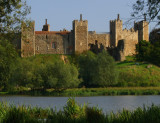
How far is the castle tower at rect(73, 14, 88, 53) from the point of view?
61344mm

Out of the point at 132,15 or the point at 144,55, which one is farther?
the point at 144,55

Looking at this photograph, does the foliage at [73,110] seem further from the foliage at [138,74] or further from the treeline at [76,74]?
the foliage at [138,74]

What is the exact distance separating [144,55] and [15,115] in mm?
46792

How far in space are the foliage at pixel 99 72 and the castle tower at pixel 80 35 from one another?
14393 millimetres

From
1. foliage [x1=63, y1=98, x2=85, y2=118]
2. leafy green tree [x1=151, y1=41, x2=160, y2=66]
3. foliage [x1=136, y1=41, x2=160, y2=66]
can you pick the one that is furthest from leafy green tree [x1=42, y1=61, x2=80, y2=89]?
foliage [x1=63, y1=98, x2=85, y2=118]

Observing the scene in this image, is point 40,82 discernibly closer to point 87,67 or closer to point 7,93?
point 7,93

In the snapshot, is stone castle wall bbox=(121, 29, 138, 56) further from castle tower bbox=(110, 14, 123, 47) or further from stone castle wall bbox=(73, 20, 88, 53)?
stone castle wall bbox=(73, 20, 88, 53)

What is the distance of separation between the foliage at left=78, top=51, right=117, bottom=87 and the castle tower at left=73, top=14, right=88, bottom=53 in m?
14.4

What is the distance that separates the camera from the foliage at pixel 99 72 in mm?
44341

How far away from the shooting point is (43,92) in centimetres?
3906

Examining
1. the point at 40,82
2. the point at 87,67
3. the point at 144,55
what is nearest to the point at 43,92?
the point at 40,82

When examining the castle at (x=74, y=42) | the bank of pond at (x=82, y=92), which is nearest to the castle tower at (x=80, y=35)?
the castle at (x=74, y=42)

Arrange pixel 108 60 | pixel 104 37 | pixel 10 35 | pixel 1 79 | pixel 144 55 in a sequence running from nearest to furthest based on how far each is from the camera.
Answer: pixel 10 35
pixel 1 79
pixel 108 60
pixel 144 55
pixel 104 37

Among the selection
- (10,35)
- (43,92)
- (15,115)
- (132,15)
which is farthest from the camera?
(43,92)
